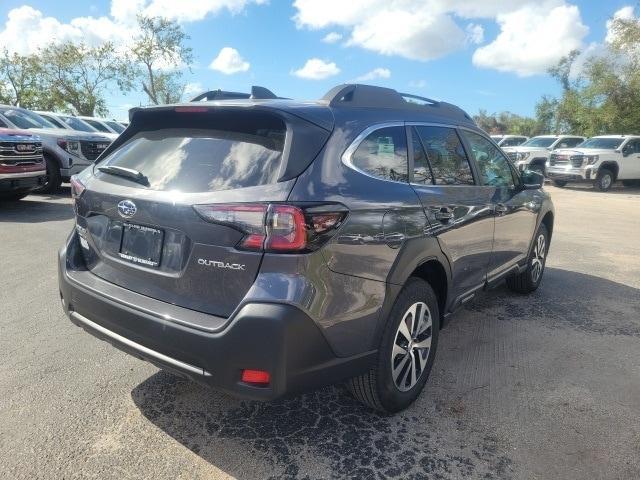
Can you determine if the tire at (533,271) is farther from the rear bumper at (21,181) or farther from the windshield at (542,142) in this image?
the windshield at (542,142)

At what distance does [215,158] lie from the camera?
2518 millimetres

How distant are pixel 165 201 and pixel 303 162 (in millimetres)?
689

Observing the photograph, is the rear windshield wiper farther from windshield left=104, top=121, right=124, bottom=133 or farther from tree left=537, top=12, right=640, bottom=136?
tree left=537, top=12, right=640, bottom=136

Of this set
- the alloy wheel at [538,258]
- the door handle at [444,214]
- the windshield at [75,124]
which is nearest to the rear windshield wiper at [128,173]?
the door handle at [444,214]

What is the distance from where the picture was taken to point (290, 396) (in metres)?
2.32

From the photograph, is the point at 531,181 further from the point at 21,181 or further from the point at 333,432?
the point at 21,181

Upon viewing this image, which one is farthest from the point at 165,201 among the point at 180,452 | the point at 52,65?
the point at 52,65

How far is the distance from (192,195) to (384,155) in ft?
3.61

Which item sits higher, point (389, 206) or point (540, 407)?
point (389, 206)

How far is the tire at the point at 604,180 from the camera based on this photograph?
18.9m

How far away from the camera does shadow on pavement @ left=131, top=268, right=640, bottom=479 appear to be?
8.27 ft

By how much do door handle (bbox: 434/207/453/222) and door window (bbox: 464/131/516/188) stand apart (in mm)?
822

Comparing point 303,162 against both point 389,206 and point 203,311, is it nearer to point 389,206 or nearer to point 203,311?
point 389,206

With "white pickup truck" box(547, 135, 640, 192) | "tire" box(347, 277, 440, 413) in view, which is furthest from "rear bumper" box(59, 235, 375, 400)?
"white pickup truck" box(547, 135, 640, 192)
